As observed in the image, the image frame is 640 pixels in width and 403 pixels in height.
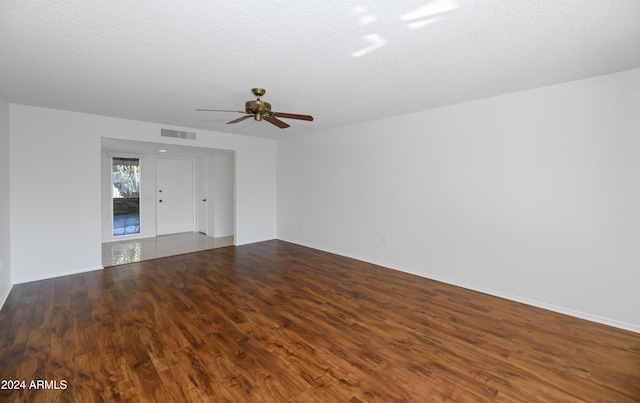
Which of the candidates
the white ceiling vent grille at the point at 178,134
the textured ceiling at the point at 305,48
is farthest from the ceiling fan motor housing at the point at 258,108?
the white ceiling vent grille at the point at 178,134

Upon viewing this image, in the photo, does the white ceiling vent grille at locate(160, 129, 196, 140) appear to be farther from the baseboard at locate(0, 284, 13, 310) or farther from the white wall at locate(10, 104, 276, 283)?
the baseboard at locate(0, 284, 13, 310)

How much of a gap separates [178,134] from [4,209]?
2.54m

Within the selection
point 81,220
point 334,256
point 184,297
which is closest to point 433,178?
point 334,256

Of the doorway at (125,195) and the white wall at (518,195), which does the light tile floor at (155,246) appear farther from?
the white wall at (518,195)

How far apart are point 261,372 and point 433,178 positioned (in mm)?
3293

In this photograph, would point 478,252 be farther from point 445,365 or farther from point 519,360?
point 445,365

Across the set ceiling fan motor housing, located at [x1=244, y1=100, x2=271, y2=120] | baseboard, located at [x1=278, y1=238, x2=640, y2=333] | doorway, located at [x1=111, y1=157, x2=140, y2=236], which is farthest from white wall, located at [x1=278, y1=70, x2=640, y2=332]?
doorway, located at [x1=111, y1=157, x2=140, y2=236]

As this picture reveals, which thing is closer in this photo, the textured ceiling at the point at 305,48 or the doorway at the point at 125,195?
the textured ceiling at the point at 305,48

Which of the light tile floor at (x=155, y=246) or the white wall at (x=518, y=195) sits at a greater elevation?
the white wall at (x=518, y=195)

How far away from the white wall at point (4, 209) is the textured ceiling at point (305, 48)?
33 cm

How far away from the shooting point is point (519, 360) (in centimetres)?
213

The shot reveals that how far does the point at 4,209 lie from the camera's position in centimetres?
335

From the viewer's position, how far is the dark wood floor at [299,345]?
5.96 ft

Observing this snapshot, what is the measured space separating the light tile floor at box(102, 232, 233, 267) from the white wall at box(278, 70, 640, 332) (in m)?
3.44
